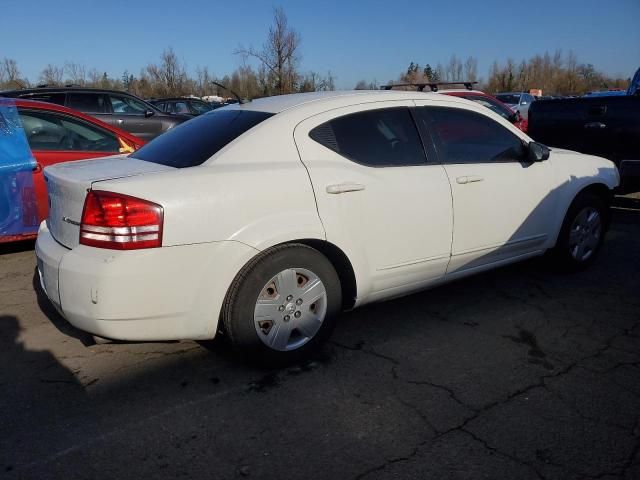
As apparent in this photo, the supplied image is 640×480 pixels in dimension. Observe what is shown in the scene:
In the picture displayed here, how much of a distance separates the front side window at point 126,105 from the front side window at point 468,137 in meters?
9.11

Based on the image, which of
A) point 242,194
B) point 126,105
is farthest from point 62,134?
point 126,105

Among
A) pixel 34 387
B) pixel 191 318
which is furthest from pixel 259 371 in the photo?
pixel 34 387

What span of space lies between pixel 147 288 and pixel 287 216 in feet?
2.71

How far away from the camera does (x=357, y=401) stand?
2.91 meters

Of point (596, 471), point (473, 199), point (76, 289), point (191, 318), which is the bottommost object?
point (596, 471)

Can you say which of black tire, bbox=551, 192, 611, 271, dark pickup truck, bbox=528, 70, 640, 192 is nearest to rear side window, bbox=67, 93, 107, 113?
dark pickup truck, bbox=528, 70, 640, 192

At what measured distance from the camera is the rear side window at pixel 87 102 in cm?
1068

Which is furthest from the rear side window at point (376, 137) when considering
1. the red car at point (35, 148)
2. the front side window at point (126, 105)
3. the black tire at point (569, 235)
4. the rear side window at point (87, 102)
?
the front side window at point (126, 105)

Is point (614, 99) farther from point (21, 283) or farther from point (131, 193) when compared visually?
point (21, 283)

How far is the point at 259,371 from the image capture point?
322 centimetres

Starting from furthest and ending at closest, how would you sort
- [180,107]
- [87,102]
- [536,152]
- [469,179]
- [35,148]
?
[180,107], [87,102], [35,148], [536,152], [469,179]

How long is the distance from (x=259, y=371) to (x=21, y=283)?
2697mm

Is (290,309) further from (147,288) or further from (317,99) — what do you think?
(317,99)

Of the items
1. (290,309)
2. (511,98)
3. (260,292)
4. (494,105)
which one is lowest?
(290,309)
